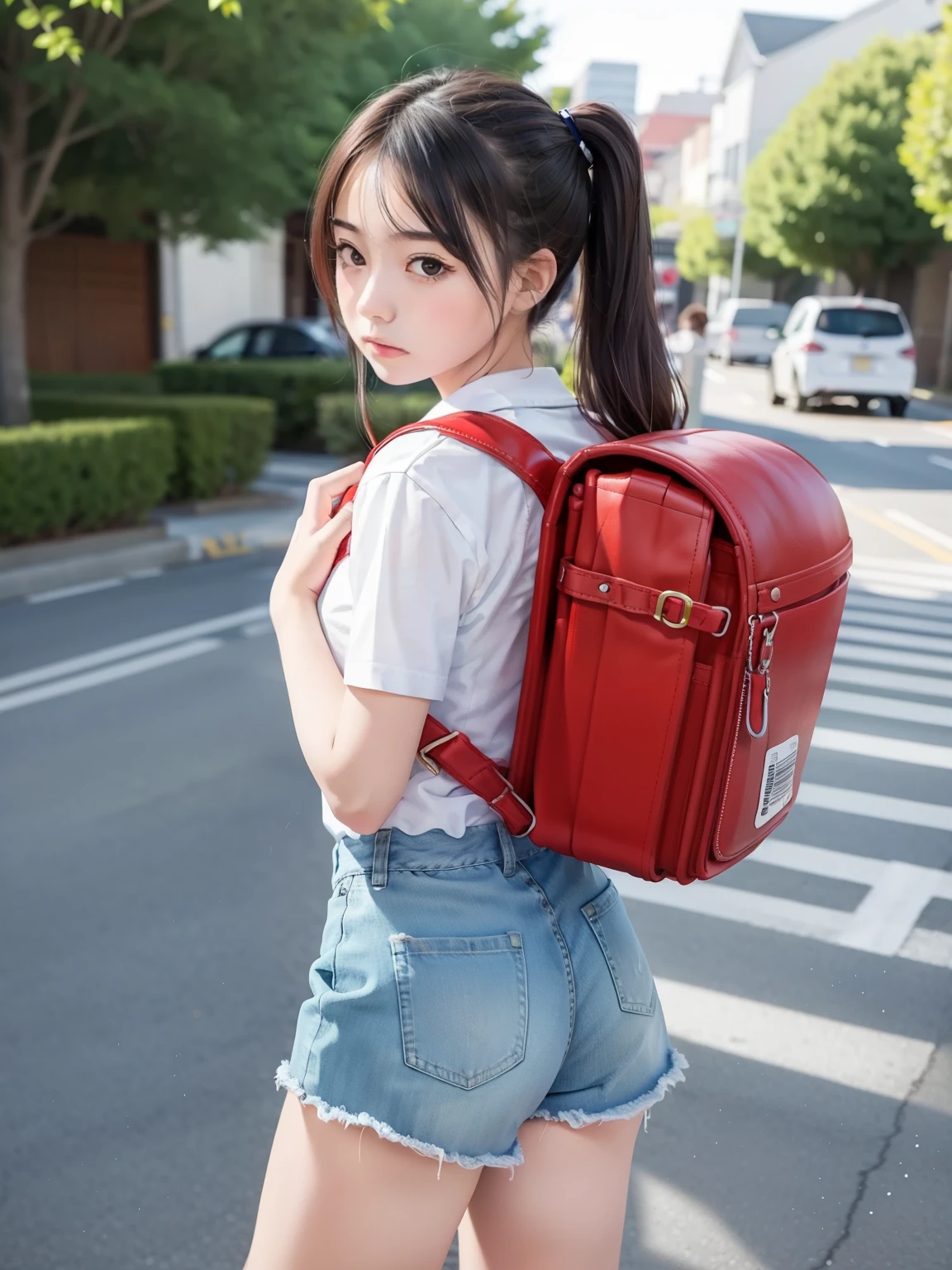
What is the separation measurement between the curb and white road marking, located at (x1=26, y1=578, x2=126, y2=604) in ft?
0.13

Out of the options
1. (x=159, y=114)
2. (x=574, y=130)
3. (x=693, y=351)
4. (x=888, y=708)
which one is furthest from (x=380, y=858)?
(x=693, y=351)

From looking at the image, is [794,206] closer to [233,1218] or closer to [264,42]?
[264,42]

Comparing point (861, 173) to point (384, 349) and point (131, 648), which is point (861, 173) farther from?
point (384, 349)

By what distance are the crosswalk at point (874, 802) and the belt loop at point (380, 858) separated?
281 cm

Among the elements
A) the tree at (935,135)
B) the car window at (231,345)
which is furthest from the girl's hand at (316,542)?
the tree at (935,135)

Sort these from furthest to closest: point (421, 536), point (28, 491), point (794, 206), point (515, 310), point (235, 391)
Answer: point (794, 206) < point (235, 391) < point (28, 491) < point (515, 310) < point (421, 536)

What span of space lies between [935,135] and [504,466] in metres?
23.1

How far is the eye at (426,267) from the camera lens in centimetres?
146

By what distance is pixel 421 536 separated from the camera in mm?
1320

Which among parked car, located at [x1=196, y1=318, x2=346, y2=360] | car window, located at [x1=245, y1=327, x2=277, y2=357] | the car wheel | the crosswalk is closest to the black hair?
the crosswalk

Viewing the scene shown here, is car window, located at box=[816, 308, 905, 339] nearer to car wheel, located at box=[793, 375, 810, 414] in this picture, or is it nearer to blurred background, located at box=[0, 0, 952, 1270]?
car wheel, located at box=[793, 375, 810, 414]

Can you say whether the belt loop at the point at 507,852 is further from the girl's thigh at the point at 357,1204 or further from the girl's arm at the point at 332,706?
the girl's thigh at the point at 357,1204

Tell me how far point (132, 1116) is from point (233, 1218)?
0.44m

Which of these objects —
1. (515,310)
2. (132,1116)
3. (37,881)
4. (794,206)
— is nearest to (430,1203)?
(515,310)
